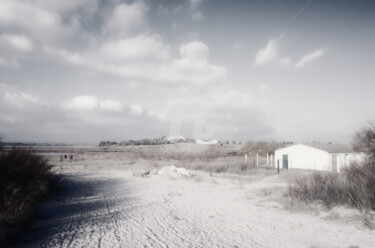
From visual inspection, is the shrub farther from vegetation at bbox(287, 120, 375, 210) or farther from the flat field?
vegetation at bbox(287, 120, 375, 210)

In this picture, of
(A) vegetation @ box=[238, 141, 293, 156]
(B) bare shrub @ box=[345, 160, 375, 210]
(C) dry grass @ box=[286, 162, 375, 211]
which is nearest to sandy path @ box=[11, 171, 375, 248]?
(C) dry grass @ box=[286, 162, 375, 211]

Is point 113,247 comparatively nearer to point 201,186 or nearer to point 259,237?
point 259,237

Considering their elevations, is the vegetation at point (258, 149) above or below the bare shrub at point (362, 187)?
above

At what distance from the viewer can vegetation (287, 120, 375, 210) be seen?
27.7ft

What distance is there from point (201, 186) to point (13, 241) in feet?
35.8

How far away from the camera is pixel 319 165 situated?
79.9 feet

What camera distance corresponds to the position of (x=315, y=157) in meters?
24.9

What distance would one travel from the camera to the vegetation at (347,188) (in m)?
8.45

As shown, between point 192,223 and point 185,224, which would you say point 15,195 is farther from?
point 192,223

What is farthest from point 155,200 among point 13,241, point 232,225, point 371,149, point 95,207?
point 371,149

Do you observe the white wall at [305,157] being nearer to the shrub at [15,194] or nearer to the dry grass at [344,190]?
the dry grass at [344,190]

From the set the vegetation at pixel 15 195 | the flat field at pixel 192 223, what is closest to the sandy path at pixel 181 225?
the flat field at pixel 192 223

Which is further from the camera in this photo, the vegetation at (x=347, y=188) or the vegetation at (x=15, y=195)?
the vegetation at (x=347, y=188)

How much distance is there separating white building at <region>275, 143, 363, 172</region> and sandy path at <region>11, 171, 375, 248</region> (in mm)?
16484
